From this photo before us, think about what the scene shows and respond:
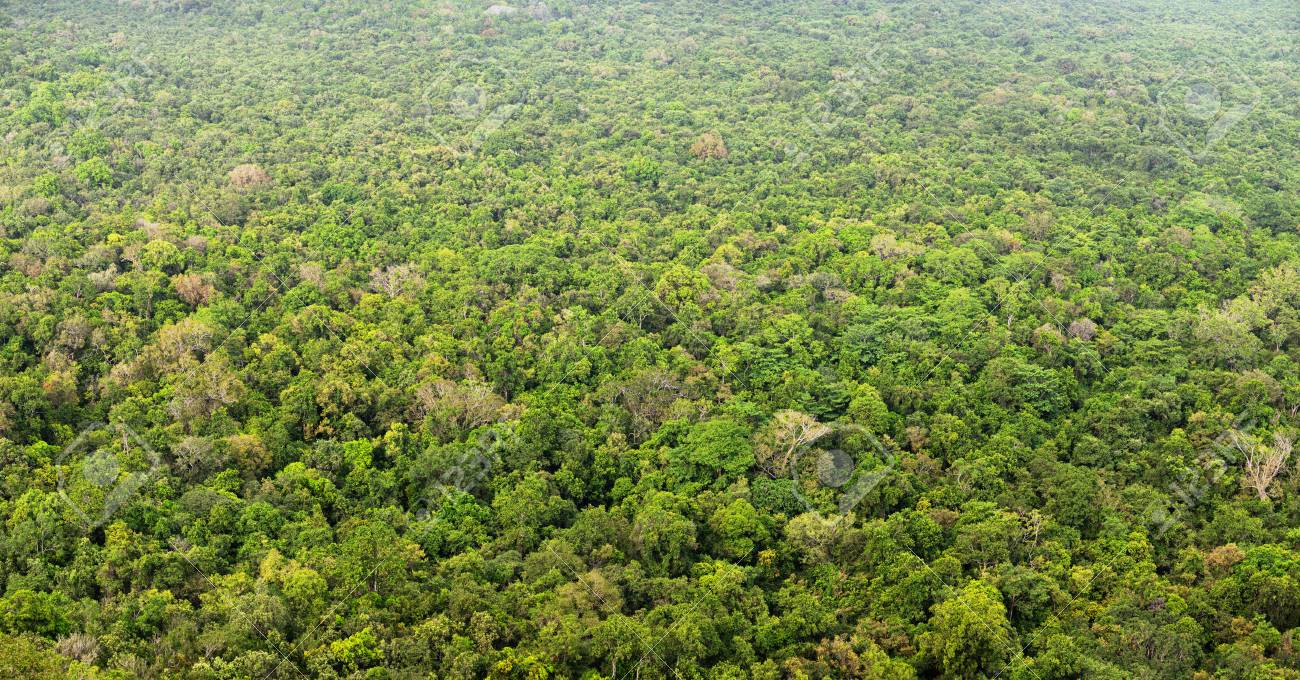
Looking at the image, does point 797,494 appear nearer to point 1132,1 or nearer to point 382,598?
point 382,598
